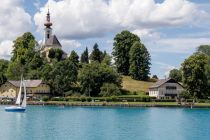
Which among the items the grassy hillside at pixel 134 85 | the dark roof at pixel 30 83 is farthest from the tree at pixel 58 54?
the grassy hillside at pixel 134 85

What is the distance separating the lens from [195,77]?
11456 centimetres

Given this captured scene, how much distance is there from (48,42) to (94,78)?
4337cm

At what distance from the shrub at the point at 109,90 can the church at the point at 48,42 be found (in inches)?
1531

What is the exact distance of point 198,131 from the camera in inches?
2302

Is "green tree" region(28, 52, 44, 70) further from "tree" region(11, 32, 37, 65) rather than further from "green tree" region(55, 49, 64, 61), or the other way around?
"green tree" region(55, 49, 64, 61)

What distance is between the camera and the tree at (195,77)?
114 meters

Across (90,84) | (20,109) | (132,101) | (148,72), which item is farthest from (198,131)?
(148,72)

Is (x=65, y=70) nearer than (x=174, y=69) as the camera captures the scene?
Yes

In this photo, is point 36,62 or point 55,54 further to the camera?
point 55,54

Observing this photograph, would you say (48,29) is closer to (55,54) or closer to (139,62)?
(55,54)

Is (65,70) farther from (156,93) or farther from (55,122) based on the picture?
(55,122)

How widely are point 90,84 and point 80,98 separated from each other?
854cm

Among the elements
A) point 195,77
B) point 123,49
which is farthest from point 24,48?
point 195,77

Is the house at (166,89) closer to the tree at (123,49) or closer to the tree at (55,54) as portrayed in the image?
the tree at (123,49)
